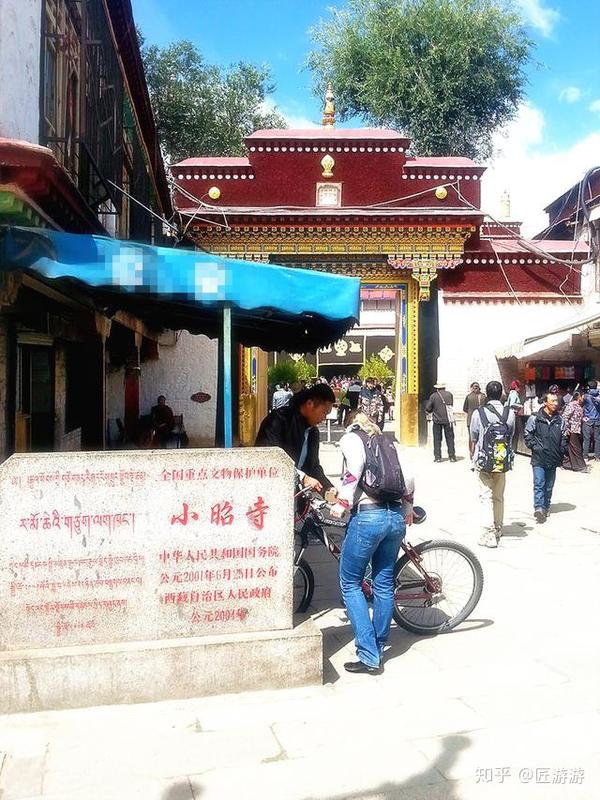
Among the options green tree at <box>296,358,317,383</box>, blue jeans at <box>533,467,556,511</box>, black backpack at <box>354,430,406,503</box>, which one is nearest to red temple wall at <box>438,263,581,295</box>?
blue jeans at <box>533,467,556,511</box>

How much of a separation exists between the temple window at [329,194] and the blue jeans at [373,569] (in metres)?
16.2

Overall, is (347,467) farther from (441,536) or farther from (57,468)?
(441,536)

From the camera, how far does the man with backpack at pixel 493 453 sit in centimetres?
809


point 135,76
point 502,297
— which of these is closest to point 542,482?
point 135,76

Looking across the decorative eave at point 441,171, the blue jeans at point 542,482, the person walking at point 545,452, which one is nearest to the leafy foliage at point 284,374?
the decorative eave at point 441,171

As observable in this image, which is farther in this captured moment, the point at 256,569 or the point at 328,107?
the point at 328,107

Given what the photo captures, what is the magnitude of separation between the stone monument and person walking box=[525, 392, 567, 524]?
5.95 m

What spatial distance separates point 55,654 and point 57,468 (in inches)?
41.1

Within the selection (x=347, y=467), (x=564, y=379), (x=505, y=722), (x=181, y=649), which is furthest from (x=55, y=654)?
(x=564, y=379)

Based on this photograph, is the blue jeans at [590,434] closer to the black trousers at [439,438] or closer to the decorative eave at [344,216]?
the black trousers at [439,438]

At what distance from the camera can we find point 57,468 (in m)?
4.31

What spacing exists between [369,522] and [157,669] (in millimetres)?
1535

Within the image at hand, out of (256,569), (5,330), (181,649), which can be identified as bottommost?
(181,649)

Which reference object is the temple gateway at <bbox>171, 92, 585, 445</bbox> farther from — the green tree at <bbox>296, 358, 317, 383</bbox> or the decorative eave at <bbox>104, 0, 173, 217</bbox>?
the green tree at <bbox>296, 358, 317, 383</bbox>
